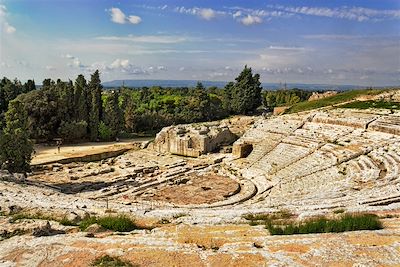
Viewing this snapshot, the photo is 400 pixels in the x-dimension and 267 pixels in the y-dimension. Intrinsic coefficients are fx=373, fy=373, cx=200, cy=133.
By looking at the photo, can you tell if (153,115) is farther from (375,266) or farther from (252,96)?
(375,266)

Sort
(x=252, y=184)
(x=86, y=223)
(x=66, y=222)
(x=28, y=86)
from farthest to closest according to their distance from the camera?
(x=28, y=86)
(x=252, y=184)
(x=66, y=222)
(x=86, y=223)

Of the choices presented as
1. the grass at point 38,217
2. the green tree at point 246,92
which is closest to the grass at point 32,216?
the grass at point 38,217

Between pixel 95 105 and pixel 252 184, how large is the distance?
Answer: 28861 mm

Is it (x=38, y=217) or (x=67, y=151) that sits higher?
(x=38, y=217)

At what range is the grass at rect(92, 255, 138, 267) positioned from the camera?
7.16 meters

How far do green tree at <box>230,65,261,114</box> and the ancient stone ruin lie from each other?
76.9ft

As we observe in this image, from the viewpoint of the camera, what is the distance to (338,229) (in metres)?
9.02

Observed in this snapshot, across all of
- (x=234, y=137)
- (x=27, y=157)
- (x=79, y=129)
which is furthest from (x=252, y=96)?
(x=27, y=157)

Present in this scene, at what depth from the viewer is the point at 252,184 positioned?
25.2m

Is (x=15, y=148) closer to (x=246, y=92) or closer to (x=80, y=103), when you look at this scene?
(x=80, y=103)

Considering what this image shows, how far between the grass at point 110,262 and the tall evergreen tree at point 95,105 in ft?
135

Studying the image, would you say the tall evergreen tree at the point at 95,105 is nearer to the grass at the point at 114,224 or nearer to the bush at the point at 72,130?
the bush at the point at 72,130

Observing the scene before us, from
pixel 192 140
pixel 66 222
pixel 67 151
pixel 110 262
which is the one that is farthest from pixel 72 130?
pixel 110 262

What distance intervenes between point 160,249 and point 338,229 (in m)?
4.33
